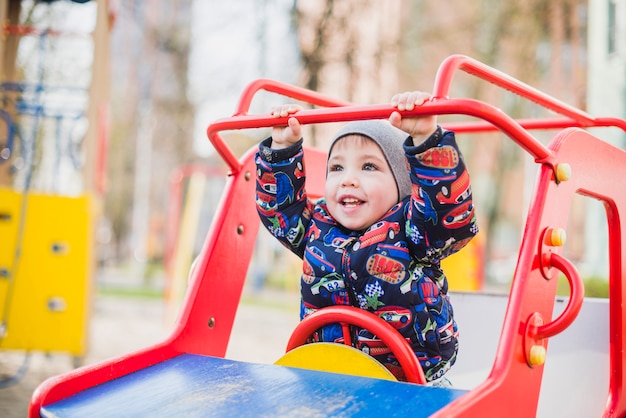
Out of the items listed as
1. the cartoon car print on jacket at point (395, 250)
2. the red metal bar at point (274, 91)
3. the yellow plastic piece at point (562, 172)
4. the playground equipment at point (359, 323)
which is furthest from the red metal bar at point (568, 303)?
the red metal bar at point (274, 91)

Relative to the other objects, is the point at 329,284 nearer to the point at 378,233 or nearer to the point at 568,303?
the point at 378,233

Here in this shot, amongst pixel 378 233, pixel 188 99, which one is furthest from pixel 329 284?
pixel 188 99

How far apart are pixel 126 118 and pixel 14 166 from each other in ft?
55.2

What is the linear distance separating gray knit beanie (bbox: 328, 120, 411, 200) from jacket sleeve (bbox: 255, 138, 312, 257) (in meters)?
0.16

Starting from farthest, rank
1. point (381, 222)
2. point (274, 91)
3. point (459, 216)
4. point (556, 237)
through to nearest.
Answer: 1. point (274, 91)
2. point (381, 222)
3. point (459, 216)
4. point (556, 237)

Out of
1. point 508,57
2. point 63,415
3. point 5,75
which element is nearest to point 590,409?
point 63,415

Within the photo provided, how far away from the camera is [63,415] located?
4.55 ft

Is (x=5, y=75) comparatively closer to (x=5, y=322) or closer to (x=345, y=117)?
(x=5, y=322)

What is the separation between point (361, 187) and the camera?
1886 mm

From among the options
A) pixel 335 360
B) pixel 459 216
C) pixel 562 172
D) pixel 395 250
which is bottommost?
pixel 335 360

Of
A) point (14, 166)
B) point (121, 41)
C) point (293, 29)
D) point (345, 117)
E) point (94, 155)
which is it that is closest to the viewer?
point (345, 117)

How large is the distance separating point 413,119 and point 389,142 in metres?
0.42

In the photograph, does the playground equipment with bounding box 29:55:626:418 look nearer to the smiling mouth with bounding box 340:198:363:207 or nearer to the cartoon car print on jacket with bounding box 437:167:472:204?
the cartoon car print on jacket with bounding box 437:167:472:204

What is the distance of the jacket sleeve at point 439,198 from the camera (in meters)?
1.55
